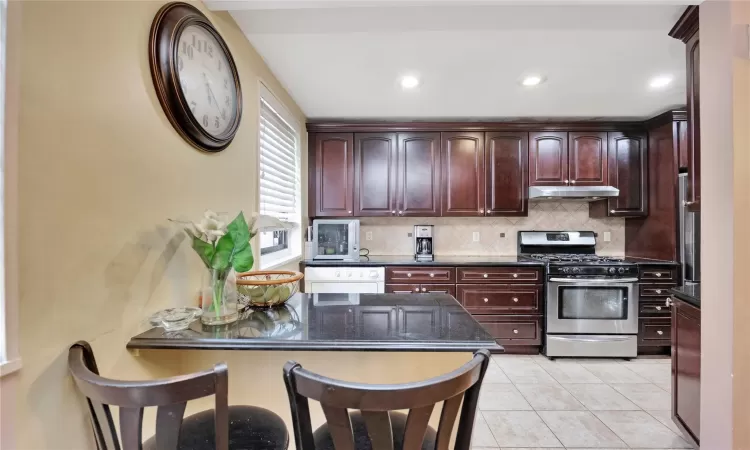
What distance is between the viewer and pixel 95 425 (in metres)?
0.76

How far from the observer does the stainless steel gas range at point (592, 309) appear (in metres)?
2.82

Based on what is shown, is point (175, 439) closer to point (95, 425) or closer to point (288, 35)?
point (95, 425)

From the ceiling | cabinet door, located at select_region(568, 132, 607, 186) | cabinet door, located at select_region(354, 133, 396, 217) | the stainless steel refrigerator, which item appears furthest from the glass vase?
the stainless steel refrigerator

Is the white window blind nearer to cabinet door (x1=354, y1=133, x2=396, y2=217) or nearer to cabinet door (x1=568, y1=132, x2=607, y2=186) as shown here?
cabinet door (x1=354, y1=133, x2=396, y2=217)

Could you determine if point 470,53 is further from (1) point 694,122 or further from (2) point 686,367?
(2) point 686,367

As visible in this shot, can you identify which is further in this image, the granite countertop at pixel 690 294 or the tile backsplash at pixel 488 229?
Answer: the tile backsplash at pixel 488 229

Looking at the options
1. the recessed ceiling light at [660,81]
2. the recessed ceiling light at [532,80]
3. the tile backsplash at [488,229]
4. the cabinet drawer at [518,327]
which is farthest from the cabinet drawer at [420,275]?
the recessed ceiling light at [660,81]

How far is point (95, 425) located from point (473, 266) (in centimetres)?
274

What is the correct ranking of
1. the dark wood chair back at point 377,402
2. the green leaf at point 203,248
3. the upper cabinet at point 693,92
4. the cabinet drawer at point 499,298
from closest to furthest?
the dark wood chair back at point 377,402 < the green leaf at point 203,248 < the upper cabinet at point 693,92 < the cabinet drawer at point 499,298

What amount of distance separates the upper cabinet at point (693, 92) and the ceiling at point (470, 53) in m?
0.08

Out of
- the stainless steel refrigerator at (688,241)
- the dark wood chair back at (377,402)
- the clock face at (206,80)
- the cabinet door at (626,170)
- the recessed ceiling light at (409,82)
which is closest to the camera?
the dark wood chair back at (377,402)

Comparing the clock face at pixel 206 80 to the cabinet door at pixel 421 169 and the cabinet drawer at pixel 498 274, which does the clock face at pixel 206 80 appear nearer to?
the cabinet door at pixel 421 169

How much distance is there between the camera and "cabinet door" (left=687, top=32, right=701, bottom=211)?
4.97 feet

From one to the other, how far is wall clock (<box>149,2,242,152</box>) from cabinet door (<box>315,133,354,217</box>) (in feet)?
5.34
